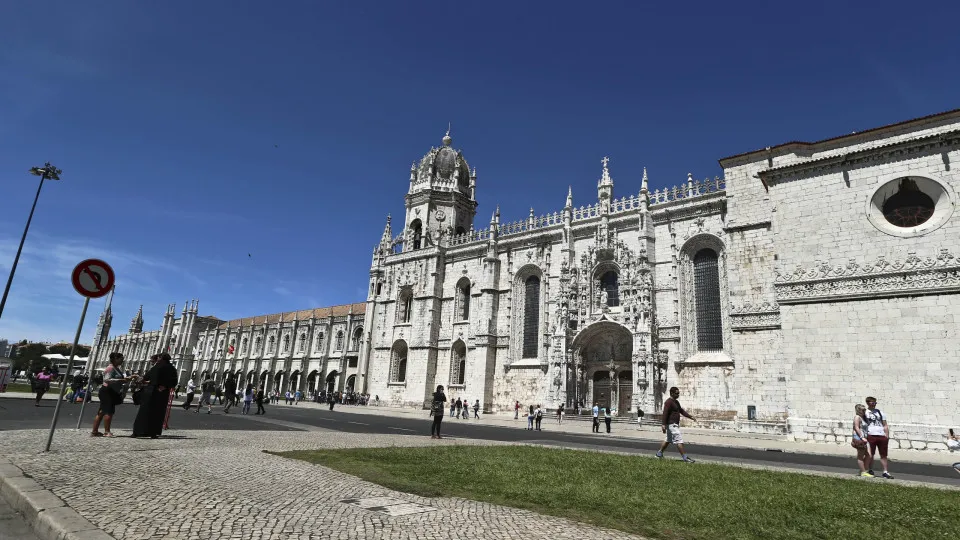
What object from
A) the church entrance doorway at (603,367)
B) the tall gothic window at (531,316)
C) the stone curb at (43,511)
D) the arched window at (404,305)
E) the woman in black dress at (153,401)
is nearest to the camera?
the stone curb at (43,511)

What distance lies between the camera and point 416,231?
47812 millimetres

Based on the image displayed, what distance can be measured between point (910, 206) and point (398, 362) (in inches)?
1448

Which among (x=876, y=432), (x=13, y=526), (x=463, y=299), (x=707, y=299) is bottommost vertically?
(x=13, y=526)

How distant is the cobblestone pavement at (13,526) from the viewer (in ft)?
13.4

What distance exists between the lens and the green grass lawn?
5031 mm

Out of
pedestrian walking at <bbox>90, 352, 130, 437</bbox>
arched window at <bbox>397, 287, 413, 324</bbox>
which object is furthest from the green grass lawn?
arched window at <bbox>397, 287, 413, 324</bbox>

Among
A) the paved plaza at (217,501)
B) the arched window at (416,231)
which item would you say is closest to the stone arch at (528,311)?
the arched window at (416,231)

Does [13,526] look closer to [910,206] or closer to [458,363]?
[910,206]

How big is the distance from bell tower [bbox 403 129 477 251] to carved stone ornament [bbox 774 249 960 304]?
3068cm

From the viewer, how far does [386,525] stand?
4289 millimetres

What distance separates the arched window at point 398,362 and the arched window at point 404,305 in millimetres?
2172

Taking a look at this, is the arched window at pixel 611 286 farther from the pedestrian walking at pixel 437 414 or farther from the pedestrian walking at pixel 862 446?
the pedestrian walking at pixel 862 446

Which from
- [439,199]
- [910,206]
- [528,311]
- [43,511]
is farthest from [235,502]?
[439,199]

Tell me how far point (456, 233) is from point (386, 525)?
43.0 meters
